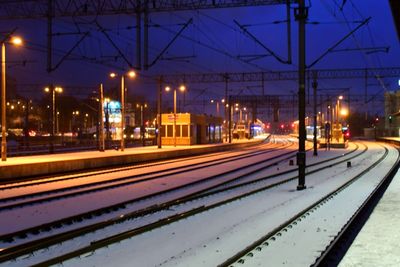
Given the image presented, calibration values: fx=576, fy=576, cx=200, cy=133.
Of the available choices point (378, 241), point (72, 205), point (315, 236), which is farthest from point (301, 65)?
point (378, 241)

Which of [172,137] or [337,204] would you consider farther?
[172,137]

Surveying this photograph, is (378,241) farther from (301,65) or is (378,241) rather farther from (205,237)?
(301,65)

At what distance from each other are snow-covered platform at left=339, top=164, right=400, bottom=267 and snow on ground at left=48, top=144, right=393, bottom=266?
0.81 meters

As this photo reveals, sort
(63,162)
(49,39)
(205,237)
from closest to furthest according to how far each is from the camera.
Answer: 1. (205,237)
2. (49,39)
3. (63,162)

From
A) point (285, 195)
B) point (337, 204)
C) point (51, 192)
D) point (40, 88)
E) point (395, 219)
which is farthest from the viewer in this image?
point (40, 88)

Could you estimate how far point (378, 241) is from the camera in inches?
422

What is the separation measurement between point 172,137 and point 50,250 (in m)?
47.8

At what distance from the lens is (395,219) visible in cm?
1343

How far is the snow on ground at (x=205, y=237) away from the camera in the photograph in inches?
372

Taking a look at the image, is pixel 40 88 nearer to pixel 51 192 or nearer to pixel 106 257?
pixel 51 192

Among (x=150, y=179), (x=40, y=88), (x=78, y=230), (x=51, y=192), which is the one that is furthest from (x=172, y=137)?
(x=78, y=230)

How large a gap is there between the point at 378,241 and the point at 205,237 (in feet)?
10.8

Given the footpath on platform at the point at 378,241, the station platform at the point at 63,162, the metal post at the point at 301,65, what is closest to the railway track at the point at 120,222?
the metal post at the point at 301,65

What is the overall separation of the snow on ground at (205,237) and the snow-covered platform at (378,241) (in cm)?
81
